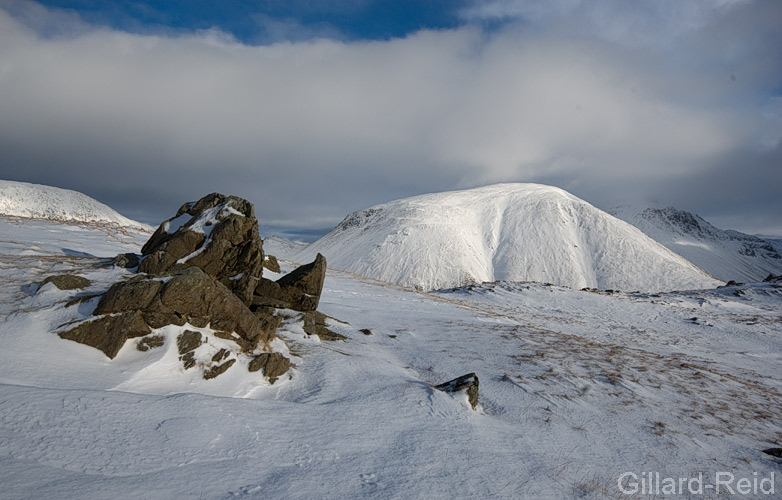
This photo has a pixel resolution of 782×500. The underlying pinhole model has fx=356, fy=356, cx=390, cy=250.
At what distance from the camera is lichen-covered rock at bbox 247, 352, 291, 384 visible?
8312 mm

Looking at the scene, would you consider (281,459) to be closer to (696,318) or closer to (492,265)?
(696,318)

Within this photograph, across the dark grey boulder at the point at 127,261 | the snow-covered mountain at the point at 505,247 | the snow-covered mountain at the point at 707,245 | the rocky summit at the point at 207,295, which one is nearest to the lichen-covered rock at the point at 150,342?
the rocky summit at the point at 207,295

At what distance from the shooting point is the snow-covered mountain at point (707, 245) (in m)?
130

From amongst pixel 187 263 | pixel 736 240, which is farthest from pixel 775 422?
pixel 736 240

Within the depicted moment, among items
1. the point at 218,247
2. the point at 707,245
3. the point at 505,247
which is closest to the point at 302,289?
the point at 218,247

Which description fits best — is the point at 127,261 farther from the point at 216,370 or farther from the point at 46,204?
the point at 46,204

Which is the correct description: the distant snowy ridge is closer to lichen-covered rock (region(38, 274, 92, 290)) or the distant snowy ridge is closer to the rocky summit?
the rocky summit

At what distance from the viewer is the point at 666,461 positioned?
21.6 feet

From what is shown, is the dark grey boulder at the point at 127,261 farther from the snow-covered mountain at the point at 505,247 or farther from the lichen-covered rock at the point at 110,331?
the snow-covered mountain at the point at 505,247

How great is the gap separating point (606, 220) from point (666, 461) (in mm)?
98263

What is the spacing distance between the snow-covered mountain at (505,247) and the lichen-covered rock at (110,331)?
6035 cm

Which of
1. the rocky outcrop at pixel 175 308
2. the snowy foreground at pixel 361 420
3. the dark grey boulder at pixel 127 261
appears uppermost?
the dark grey boulder at pixel 127 261

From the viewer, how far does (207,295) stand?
896 cm

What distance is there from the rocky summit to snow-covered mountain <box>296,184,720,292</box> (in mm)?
55779
